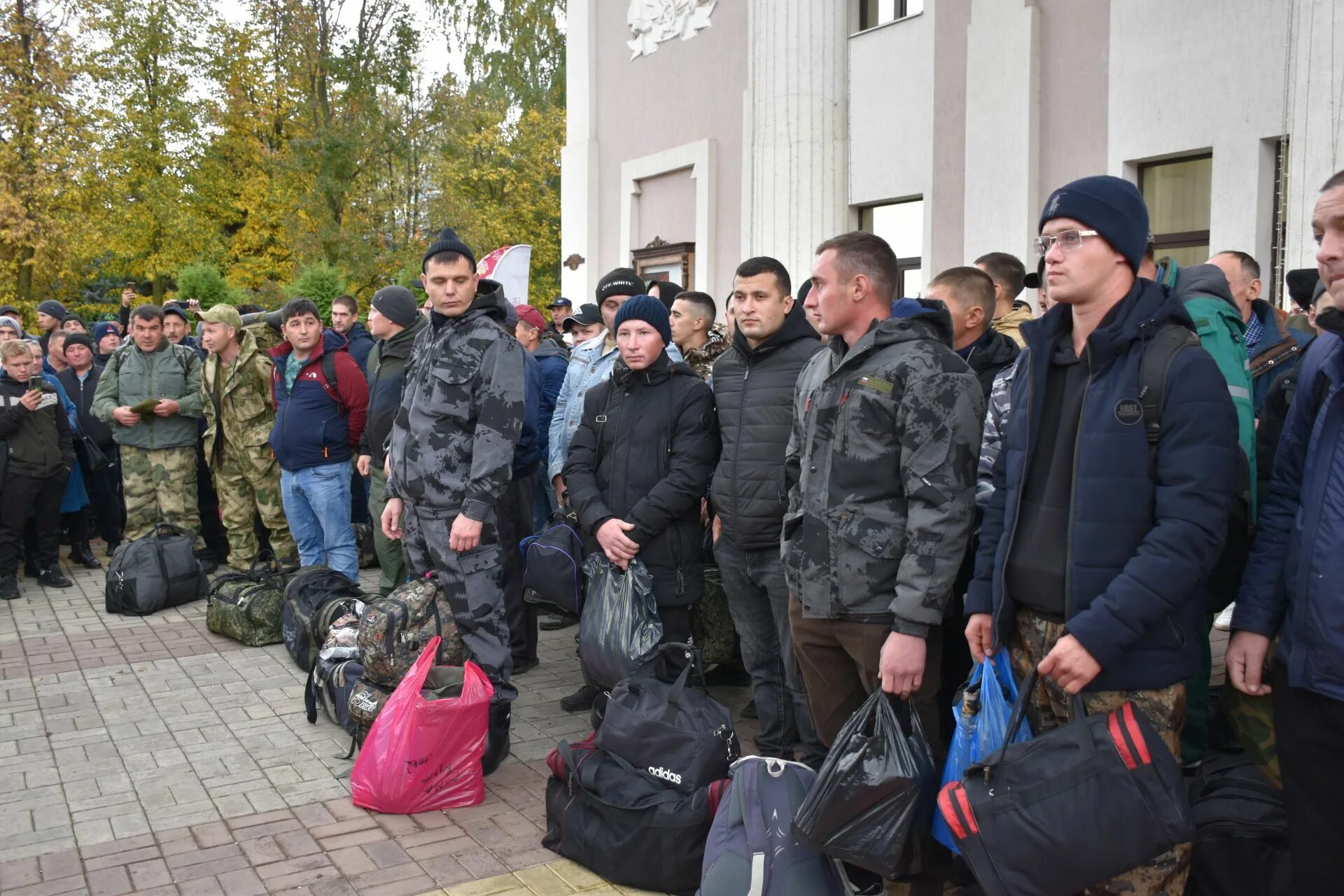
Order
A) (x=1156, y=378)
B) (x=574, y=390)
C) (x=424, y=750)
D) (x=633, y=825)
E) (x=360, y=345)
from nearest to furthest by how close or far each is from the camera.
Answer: (x=1156, y=378) < (x=633, y=825) < (x=424, y=750) < (x=574, y=390) < (x=360, y=345)

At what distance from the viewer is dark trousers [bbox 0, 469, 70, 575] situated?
852 centimetres

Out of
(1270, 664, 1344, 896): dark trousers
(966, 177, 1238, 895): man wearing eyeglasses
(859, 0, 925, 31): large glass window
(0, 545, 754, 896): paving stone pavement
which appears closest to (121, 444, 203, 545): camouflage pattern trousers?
(0, 545, 754, 896): paving stone pavement

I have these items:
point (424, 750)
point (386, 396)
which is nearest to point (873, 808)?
point (424, 750)

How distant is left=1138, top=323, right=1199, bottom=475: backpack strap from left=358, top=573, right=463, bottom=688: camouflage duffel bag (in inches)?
125

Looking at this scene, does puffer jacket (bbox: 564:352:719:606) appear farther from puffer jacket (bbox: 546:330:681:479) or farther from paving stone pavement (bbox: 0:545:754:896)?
puffer jacket (bbox: 546:330:681:479)

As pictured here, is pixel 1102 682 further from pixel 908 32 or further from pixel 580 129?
pixel 580 129

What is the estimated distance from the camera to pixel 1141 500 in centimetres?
272

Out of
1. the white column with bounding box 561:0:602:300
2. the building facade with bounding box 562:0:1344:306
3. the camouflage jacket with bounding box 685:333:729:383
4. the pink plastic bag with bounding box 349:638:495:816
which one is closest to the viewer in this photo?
the pink plastic bag with bounding box 349:638:495:816

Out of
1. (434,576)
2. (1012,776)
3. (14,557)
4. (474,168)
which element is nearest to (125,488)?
(14,557)

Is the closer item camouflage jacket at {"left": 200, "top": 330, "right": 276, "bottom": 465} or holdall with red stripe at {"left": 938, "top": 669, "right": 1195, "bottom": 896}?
holdall with red stripe at {"left": 938, "top": 669, "right": 1195, "bottom": 896}

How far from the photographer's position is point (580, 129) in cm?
1705

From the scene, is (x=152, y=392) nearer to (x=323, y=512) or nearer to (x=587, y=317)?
(x=323, y=512)

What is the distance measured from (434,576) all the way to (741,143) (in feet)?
31.6

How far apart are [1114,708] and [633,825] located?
170 cm
